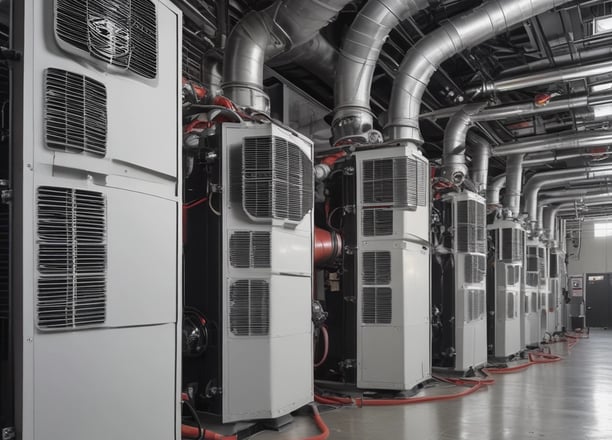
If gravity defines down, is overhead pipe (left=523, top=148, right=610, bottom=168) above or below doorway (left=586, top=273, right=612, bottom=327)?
above

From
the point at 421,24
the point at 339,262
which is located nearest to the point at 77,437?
the point at 339,262

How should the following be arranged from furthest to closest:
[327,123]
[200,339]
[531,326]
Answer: [531,326] < [327,123] < [200,339]

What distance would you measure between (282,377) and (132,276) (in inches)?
76.5

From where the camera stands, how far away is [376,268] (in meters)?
5.72

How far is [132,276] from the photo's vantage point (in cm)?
267

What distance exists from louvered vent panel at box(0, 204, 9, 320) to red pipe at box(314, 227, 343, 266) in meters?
3.50

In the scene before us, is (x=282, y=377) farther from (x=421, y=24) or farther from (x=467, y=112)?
(x=467, y=112)

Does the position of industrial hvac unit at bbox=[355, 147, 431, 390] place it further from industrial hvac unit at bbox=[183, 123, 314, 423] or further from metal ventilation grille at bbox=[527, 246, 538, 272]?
metal ventilation grille at bbox=[527, 246, 538, 272]

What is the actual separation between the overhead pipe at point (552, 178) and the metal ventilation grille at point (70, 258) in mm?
12219

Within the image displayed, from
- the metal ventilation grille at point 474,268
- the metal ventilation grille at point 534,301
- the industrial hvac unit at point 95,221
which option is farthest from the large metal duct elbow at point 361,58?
the metal ventilation grille at point 534,301

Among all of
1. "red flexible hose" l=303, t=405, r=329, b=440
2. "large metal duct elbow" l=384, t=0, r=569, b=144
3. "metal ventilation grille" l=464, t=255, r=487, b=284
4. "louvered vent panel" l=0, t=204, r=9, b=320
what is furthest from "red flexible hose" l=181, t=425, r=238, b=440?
"metal ventilation grille" l=464, t=255, r=487, b=284

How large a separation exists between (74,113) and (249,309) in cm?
212

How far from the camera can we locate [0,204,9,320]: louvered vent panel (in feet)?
7.29

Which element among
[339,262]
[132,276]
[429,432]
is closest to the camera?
[132,276]
